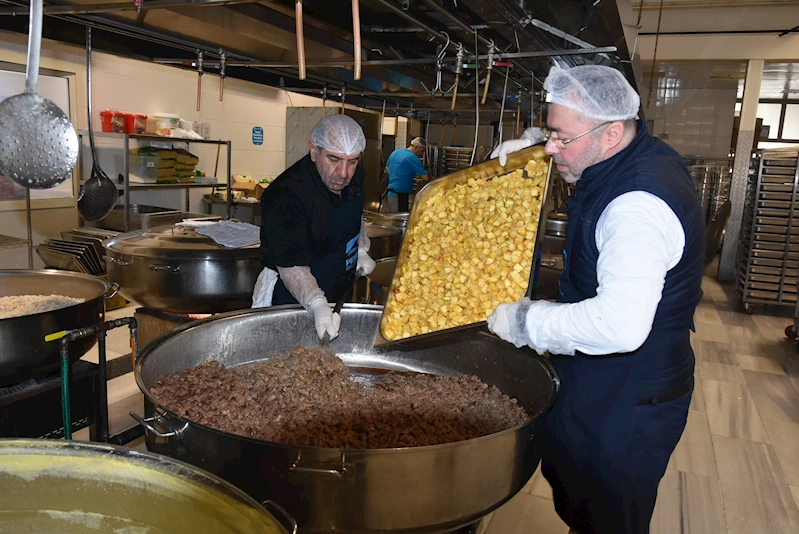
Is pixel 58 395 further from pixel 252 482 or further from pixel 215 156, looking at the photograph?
pixel 215 156

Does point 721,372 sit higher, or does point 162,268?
point 162,268

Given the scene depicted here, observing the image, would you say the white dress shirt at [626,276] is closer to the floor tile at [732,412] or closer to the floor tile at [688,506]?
the floor tile at [688,506]

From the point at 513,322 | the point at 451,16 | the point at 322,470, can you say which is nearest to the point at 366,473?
the point at 322,470

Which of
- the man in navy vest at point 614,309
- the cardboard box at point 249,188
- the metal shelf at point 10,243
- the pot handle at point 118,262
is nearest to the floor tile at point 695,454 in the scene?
the man in navy vest at point 614,309

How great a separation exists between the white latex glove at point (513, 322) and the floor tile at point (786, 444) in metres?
2.33

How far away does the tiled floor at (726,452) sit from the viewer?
2527mm

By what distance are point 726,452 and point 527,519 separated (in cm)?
143

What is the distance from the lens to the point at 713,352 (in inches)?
192

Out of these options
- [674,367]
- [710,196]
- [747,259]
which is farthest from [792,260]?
[674,367]

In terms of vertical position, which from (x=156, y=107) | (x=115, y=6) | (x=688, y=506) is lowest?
(x=688, y=506)

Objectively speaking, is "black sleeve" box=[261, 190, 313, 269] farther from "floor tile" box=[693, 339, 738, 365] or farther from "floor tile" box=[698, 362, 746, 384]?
"floor tile" box=[693, 339, 738, 365]

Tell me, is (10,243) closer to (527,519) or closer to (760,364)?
(527,519)

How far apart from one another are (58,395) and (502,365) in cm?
153

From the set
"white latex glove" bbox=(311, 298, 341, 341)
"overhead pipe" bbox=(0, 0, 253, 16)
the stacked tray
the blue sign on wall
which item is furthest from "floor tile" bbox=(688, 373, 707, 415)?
the blue sign on wall
